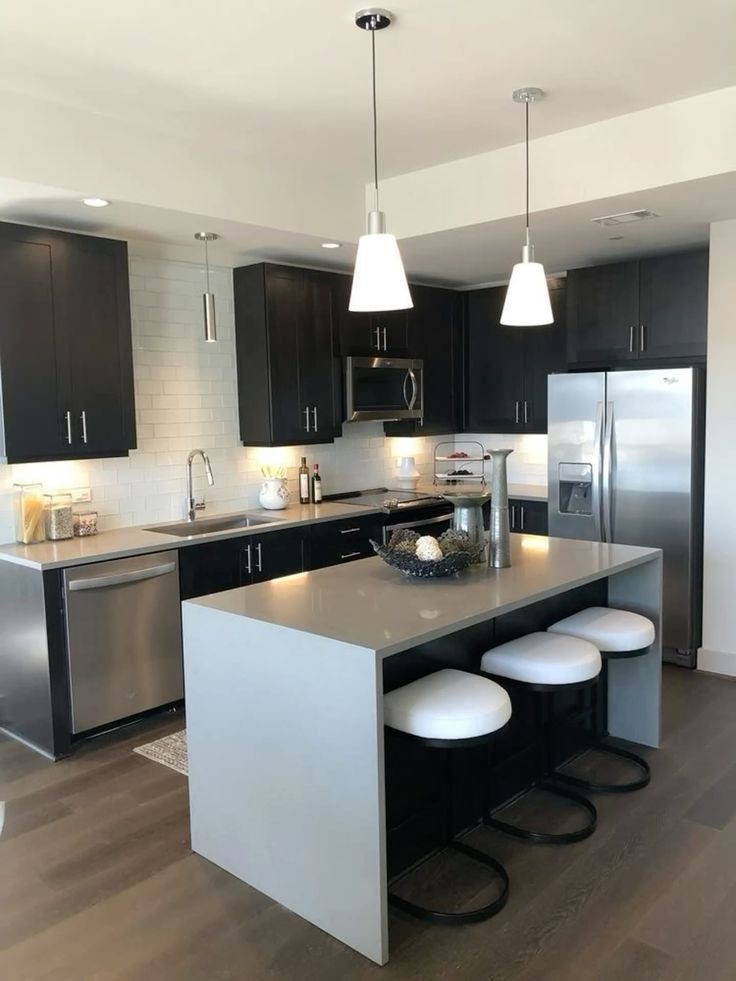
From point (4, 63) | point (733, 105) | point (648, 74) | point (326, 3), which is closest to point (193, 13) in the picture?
point (326, 3)

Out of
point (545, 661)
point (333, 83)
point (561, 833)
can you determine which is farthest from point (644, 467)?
point (333, 83)

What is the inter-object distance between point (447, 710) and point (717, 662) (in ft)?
9.19

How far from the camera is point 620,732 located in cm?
366

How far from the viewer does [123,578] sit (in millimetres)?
3758

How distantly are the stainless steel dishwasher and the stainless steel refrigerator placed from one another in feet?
8.26

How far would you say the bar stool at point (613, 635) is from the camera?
3088 millimetres

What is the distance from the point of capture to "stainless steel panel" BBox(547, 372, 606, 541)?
4852mm

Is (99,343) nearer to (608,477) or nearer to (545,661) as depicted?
(545,661)

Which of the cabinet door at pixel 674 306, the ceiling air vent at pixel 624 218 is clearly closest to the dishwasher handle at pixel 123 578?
the ceiling air vent at pixel 624 218

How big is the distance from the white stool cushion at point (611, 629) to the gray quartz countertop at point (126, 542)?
1.78 metres

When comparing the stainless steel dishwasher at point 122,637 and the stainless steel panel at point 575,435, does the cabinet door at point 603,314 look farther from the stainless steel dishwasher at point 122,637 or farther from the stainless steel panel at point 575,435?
the stainless steel dishwasher at point 122,637

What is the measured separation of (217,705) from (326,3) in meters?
2.26

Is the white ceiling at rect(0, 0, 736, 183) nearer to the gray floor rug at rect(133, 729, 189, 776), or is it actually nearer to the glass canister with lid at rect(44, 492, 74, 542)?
the glass canister with lid at rect(44, 492, 74, 542)

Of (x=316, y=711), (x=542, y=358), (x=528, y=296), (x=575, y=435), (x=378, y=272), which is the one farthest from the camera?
(x=542, y=358)
